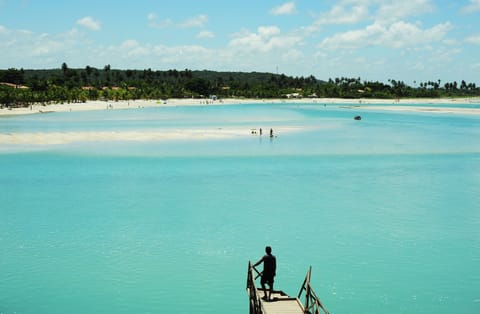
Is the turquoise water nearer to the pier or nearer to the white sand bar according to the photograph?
the pier

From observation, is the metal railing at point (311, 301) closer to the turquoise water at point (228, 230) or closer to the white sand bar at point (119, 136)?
the turquoise water at point (228, 230)

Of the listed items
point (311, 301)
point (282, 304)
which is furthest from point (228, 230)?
point (311, 301)

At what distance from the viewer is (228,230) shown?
2983cm

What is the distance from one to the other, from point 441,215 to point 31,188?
104ft

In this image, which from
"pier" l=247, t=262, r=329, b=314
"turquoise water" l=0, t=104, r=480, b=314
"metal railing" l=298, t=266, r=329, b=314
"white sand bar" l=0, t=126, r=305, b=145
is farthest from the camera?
"white sand bar" l=0, t=126, r=305, b=145

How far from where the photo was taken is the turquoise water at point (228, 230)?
2130cm

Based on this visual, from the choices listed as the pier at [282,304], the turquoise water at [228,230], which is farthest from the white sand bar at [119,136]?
the pier at [282,304]

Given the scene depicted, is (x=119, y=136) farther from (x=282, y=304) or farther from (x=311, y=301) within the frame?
(x=311, y=301)

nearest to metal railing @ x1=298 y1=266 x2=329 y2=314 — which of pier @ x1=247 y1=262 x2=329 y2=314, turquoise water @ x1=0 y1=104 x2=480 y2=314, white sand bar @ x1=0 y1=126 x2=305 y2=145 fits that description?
pier @ x1=247 y1=262 x2=329 y2=314

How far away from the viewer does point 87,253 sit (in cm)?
2605

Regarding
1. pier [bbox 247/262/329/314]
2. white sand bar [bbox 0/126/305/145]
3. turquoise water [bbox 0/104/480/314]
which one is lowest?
turquoise water [bbox 0/104/480/314]

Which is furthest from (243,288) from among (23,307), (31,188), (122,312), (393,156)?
(393,156)

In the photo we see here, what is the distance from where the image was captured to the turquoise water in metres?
21.3

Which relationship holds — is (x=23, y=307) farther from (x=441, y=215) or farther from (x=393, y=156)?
(x=393, y=156)
